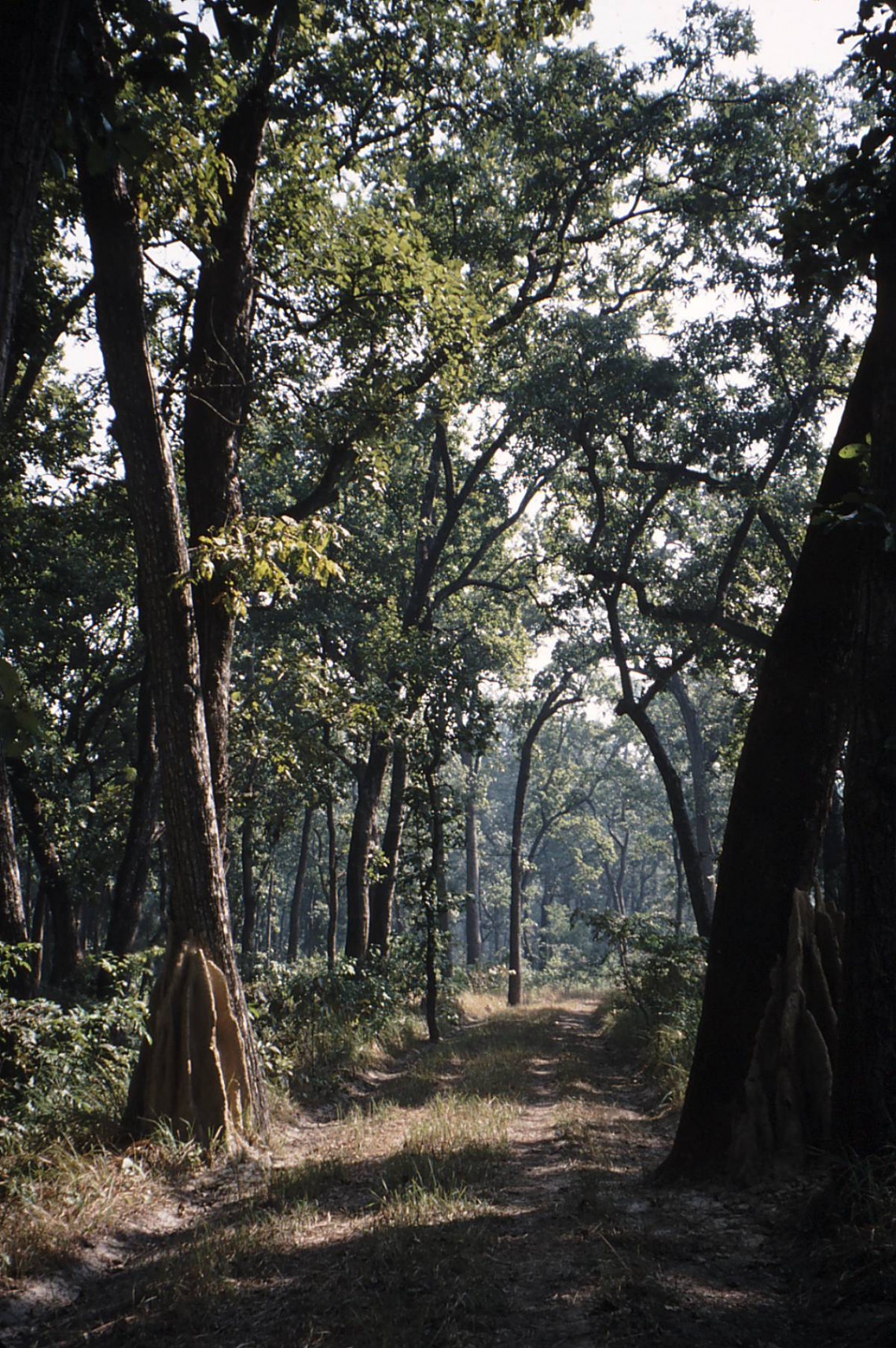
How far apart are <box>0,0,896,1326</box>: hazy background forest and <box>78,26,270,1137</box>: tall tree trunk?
0.03 meters

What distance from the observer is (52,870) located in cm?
1448

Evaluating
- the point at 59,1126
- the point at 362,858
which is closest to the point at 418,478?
the point at 362,858

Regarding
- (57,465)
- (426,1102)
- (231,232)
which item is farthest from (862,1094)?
(57,465)

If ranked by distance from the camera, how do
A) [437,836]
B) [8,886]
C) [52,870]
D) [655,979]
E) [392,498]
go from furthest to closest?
[392,498], [655,979], [437,836], [52,870], [8,886]

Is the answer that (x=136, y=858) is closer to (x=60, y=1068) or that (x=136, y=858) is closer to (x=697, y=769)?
(x=60, y=1068)

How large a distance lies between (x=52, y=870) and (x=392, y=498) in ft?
35.9

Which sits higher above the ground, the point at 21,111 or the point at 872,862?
the point at 21,111

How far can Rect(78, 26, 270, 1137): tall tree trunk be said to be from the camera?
22.0 ft

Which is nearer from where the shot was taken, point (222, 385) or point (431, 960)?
point (222, 385)

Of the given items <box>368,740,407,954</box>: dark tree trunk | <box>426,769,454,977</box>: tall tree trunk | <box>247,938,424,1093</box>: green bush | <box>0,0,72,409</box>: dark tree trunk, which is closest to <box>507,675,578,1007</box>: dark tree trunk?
<box>368,740,407,954</box>: dark tree trunk

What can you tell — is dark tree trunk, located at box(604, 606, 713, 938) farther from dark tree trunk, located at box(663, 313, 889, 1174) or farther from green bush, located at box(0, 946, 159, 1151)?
green bush, located at box(0, 946, 159, 1151)

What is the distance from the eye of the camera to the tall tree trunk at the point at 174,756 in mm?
6703

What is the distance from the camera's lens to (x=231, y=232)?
26.2ft

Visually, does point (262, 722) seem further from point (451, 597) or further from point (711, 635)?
point (451, 597)
